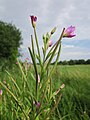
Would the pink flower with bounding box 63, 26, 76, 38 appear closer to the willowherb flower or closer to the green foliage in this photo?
the willowherb flower

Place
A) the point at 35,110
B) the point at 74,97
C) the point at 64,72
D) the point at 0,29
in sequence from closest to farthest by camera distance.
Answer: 1. the point at 35,110
2. the point at 74,97
3. the point at 64,72
4. the point at 0,29

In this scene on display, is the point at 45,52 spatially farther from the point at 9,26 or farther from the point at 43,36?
the point at 9,26

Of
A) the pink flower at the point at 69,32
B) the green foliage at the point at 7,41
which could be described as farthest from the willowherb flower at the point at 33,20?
the green foliage at the point at 7,41

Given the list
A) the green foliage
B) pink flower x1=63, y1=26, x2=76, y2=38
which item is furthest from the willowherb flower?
the green foliage

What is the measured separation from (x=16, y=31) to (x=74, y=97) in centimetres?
1592

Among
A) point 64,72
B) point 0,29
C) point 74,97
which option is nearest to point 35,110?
point 74,97

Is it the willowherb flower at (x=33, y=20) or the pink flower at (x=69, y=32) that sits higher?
the willowherb flower at (x=33, y=20)

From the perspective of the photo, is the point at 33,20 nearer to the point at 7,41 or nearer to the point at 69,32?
the point at 69,32

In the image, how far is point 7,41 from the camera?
1748cm

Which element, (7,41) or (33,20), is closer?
(33,20)

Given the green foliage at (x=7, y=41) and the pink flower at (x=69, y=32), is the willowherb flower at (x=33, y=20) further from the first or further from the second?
the green foliage at (x=7, y=41)

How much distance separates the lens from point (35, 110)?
2.40 feet

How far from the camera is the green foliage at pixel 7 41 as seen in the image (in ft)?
57.5

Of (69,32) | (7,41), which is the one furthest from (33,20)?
(7,41)
